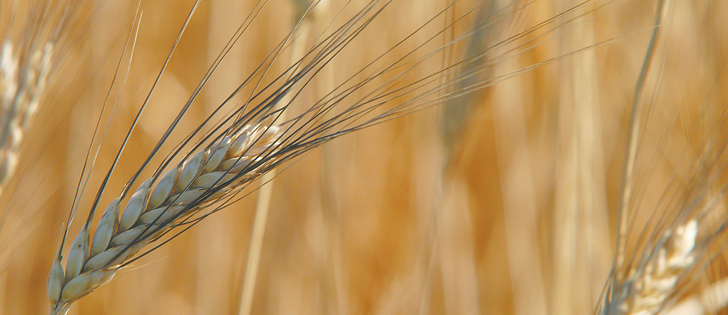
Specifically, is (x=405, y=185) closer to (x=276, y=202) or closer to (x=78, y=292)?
(x=276, y=202)

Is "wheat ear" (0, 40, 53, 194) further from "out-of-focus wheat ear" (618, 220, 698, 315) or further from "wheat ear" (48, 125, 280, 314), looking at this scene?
"out-of-focus wheat ear" (618, 220, 698, 315)

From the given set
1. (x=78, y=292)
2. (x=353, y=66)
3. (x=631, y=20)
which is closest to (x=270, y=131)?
(x=78, y=292)

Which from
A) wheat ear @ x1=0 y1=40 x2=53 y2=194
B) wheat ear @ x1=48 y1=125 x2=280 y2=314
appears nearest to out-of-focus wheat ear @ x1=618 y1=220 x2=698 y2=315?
wheat ear @ x1=48 y1=125 x2=280 y2=314

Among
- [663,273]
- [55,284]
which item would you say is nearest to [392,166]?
[663,273]

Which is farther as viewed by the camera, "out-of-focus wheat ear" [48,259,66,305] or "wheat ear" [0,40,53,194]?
"wheat ear" [0,40,53,194]

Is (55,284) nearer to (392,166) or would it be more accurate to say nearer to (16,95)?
(16,95)

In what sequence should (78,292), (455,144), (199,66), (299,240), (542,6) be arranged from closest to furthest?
(78,292)
(455,144)
(542,6)
(299,240)
(199,66)

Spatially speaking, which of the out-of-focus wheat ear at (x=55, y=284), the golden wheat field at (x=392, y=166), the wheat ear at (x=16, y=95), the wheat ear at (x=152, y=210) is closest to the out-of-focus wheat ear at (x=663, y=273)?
the golden wheat field at (x=392, y=166)
